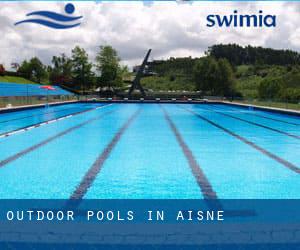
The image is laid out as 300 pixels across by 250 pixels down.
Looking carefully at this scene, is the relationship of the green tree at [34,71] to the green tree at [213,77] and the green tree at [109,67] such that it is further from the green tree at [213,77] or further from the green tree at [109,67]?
the green tree at [213,77]

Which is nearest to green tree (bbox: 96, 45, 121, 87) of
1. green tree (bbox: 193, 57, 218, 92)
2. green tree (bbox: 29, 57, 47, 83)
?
green tree (bbox: 193, 57, 218, 92)

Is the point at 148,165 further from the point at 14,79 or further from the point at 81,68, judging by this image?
the point at 14,79

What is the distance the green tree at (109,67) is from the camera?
5594 cm

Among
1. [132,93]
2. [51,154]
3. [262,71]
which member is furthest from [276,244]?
[262,71]

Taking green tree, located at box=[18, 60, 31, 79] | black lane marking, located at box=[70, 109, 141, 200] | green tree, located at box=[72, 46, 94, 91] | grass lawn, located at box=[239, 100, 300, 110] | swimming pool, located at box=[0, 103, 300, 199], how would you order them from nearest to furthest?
1. black lane marking, located at box=[70, 109, 141, 200]
2. swimming pool, located at box=[0, 103, 300, 199]
3. grass lawn, located at box=[239, 100, 300, 110]
4. green tree, located at box=[72, 46, 94, 91]
5. green tree, located at box=[18, 60, 31, 79]

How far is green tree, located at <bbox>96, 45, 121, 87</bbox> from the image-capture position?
2202 inches

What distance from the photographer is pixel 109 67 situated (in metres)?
56.1

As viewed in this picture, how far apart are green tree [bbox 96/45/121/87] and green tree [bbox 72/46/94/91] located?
4.78 ft

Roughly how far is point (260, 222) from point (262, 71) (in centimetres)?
10084

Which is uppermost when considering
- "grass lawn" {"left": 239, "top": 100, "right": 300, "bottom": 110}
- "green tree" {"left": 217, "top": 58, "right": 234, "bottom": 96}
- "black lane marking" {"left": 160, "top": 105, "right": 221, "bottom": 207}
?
"green tree" {"left": 217, "top": 58, "right": 234, "bottom": 96}

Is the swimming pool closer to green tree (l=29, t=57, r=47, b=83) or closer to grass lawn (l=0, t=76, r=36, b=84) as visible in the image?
grass lawn (l=0, t=76, r=36, b=84)

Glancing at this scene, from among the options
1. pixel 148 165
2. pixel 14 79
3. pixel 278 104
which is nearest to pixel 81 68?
pixel 14 79

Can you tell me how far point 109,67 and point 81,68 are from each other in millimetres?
3839

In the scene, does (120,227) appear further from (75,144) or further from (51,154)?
(75,144)
